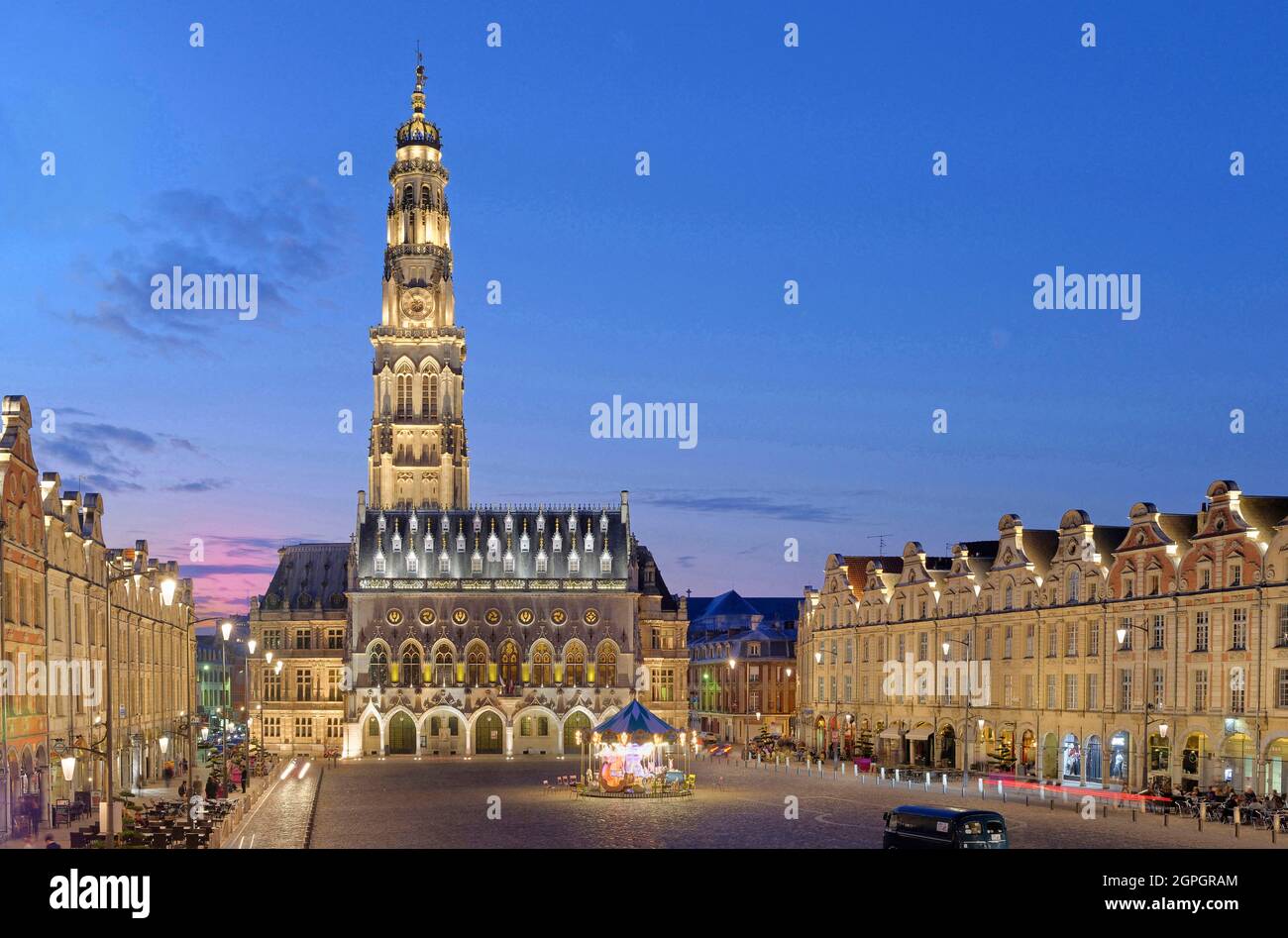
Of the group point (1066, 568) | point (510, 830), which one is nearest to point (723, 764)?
point (1066, 568)

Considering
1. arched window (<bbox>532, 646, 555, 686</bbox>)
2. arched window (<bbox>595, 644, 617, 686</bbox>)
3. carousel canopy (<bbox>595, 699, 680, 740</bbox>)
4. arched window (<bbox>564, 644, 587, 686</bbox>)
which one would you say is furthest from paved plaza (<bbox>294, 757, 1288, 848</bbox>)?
arched window (<bbox>595, 644, 617, 686</bbox>)

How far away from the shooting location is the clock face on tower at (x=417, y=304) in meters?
157

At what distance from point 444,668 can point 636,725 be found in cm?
5631

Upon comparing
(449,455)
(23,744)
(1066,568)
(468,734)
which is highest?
(449,455)

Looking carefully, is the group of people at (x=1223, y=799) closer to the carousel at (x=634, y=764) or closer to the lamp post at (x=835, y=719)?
the carousel at (x=634, y=764)

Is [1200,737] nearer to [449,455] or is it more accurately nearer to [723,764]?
[723,764]

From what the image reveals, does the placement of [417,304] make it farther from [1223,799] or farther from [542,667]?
[1223,799]

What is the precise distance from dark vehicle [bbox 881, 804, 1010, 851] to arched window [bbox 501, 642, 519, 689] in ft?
284

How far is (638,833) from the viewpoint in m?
55.7

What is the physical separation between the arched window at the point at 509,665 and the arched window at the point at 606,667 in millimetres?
6824

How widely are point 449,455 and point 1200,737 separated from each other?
92941 mm

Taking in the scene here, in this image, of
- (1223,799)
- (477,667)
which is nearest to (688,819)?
(1223,799)

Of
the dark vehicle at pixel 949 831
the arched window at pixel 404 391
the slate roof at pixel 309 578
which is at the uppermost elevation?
the arched window at pixel 404 391

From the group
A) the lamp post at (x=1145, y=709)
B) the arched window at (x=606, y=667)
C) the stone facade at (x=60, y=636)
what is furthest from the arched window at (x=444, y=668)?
the lamp post at (x=1145, y=709)
